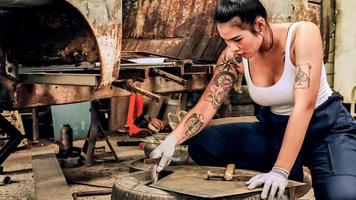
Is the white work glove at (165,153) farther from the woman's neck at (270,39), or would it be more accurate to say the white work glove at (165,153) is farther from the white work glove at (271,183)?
the woman's neck at (270,39)

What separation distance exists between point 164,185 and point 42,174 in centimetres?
172

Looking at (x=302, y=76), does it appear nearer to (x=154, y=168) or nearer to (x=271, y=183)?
(x=271, y=183)

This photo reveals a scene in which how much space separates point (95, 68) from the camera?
11.8 feet

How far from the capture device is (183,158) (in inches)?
132

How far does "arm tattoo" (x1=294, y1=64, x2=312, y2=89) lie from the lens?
81.7 inches

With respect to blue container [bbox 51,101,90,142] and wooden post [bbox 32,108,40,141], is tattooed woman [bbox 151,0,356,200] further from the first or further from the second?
blue container [bbox 51,101,90,142]

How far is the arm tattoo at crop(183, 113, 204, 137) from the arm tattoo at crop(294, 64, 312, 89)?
0.49 m

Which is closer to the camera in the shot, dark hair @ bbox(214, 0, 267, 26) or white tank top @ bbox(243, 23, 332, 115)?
dark hair @ bbox(214, 0, 267, 26)

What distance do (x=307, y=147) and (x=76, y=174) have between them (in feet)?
7.49

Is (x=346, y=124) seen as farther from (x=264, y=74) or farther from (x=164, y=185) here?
(x=164, y=185)

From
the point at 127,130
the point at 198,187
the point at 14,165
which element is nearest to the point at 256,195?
the point at 198,187

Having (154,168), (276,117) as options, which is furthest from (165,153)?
(276,117)

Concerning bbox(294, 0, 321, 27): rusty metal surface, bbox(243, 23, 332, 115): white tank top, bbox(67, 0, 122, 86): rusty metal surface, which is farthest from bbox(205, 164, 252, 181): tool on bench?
bbox(294, 0, 321, 27): rusty metal surface

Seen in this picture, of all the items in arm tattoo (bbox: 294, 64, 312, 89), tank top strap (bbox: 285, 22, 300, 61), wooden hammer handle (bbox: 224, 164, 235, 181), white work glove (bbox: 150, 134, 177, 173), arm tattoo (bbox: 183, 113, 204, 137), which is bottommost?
wooden hammer handle (bbox: 224, 164, 235, 181)
